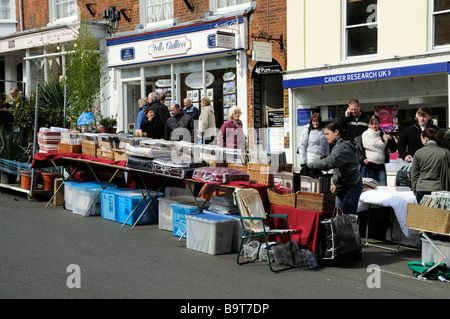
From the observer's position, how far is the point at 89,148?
38.2 feet

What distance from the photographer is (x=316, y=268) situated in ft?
24.6

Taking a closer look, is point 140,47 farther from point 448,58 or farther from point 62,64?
point 448,58

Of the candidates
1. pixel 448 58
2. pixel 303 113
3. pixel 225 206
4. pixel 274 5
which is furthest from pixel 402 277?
pixel 274 5

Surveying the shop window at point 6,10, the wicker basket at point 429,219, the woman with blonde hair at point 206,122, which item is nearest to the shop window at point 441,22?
the woman with blonde hair at point 206,122

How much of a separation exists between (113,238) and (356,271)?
386 cm

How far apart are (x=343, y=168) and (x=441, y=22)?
6049 millimetres

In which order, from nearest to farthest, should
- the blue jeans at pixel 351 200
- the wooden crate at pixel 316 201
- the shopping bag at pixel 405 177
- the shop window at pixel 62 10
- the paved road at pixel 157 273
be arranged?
the paved road at pixel 157 273
the wooden crate at pixel 316 201
the blue jeans at pixel 351 200
the shopping bag at pixel 405 177
the shop window at pixel 62 10

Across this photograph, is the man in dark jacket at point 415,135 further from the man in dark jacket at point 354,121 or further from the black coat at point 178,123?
the black coat at point 178,123

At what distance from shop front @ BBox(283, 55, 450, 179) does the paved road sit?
4866 millimetres

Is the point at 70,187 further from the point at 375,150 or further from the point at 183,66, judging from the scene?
the point at 183,66

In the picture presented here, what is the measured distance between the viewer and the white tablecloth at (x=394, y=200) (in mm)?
8352

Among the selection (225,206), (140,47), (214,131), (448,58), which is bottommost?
(225,206)

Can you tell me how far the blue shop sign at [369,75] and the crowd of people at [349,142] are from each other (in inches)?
77.7
